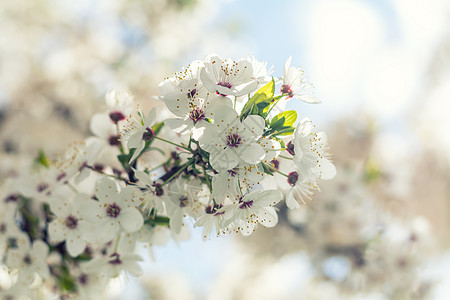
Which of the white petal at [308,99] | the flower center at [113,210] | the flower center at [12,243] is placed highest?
the white petal at [308,99]

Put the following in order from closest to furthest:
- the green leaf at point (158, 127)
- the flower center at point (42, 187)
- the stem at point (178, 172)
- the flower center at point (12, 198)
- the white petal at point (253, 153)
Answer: the white petal at point (253, 153)
the stem at point (178, 172)
the green leaf at point (158, 127)
the flower center at point (42, 187)
the flower center at point (12, 198)

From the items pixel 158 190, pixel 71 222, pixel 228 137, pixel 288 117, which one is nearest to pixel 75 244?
pixel 71 222

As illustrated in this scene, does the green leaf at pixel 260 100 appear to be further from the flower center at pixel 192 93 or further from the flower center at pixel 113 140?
the flower center at pixel 113 140

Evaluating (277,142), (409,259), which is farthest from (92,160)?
(409,259)

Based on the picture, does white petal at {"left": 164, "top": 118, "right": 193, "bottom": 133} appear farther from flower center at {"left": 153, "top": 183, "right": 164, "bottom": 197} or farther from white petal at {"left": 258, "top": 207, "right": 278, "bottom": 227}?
white petal at {"left": 258, "top": 207, "right": 278, "bottom": 227}

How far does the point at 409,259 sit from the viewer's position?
188 cm

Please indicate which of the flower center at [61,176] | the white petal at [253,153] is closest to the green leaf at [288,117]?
the white petal at [253,153]

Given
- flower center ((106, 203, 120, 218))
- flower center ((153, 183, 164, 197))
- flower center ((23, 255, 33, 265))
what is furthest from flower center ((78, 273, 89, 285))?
flower center ((153, 183, 164, 197))

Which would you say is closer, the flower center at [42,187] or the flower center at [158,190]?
the flower center at [158,190]

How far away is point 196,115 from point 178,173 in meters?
0.15

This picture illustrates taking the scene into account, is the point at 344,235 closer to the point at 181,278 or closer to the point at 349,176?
the point at 349,176

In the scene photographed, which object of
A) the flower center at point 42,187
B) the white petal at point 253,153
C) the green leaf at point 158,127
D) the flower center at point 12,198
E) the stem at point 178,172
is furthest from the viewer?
the flower center at point 12,198

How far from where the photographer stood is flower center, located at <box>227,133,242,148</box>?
70cm

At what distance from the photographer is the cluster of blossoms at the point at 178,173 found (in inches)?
Result: 28.6
